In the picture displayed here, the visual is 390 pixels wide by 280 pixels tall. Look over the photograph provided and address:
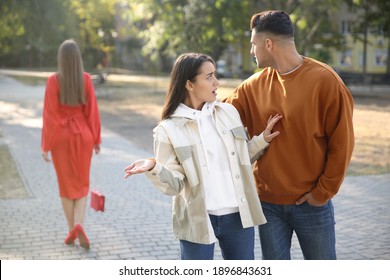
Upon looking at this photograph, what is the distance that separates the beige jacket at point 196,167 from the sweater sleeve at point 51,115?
8.95 feet

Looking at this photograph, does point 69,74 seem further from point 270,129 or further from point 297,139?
point 297,139

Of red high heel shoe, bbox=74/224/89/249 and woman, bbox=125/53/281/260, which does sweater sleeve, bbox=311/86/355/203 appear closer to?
woman, bbox=125/53/281/260

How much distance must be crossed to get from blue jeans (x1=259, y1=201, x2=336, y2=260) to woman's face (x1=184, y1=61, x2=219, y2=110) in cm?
69

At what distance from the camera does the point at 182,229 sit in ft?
10.1

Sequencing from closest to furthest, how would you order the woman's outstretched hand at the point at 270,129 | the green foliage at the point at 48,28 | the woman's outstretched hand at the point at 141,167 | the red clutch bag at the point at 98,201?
the woman's outstretched hand at the point at 141,167 → the woman's outstretched hand at the point at 270,129 → the red clutch bag at the point at 98,201 → the green foliage at the point at 48,28

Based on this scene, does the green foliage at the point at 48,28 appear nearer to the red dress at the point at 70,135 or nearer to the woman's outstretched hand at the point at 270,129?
the red dress at the point at 70,135

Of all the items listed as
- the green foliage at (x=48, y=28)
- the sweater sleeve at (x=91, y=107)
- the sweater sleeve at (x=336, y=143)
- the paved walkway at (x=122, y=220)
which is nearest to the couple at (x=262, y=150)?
the sweater sleeve at (x=336, y=143)

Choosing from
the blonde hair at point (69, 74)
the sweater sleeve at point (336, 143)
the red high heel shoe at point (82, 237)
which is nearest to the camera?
the sweater sleeve at point (336, 143)

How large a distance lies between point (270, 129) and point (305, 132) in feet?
0.62

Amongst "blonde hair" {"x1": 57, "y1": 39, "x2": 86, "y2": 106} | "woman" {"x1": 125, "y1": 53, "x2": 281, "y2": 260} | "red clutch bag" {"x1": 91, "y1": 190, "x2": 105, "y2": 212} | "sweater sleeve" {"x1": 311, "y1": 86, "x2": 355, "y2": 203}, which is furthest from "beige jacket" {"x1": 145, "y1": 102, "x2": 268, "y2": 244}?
"red clutch bag" {"x1": 91, "y1": 190, "x2": 105, "y2": 212}

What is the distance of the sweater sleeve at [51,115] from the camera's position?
18.0ft

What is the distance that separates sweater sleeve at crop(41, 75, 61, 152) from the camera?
216 inches
